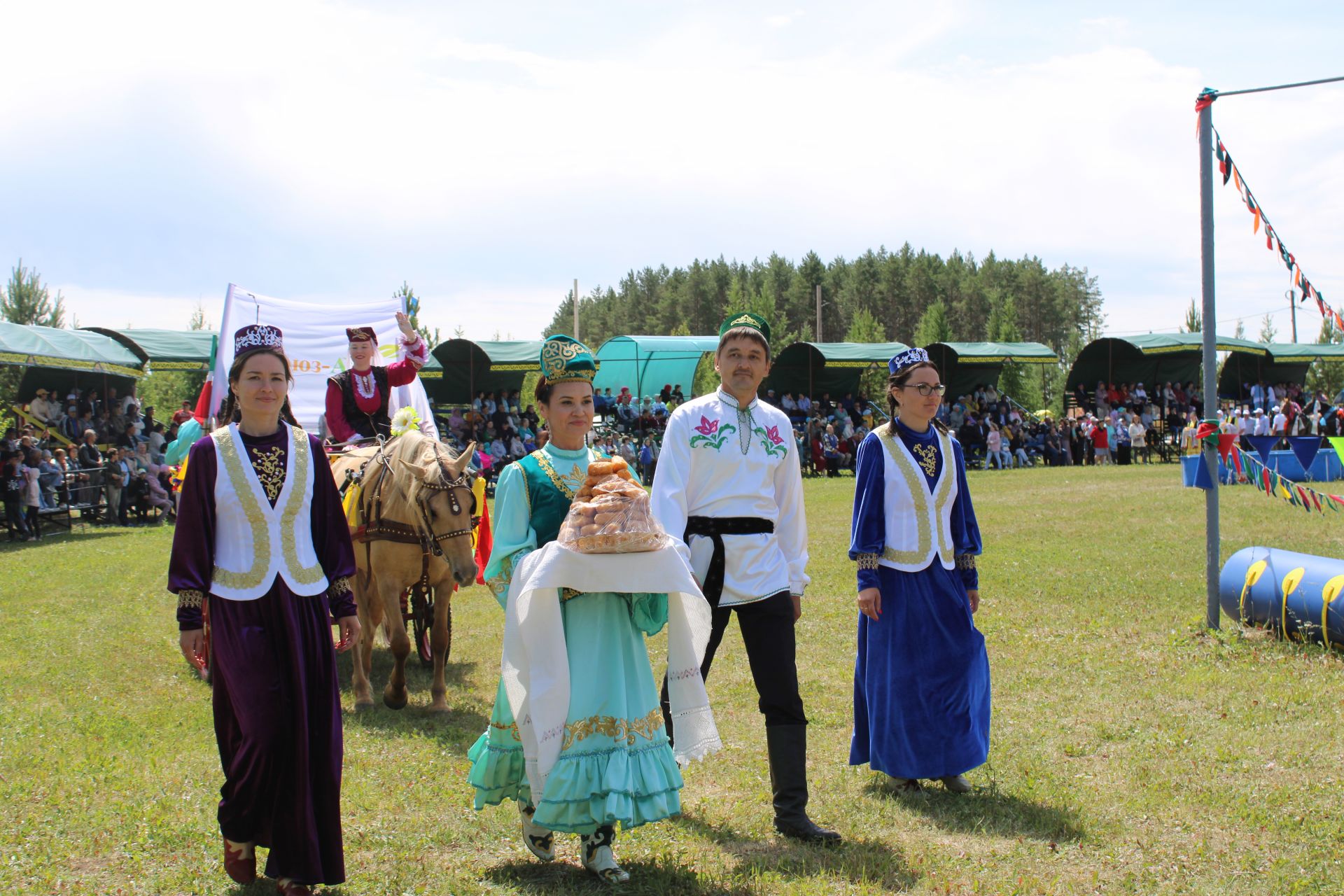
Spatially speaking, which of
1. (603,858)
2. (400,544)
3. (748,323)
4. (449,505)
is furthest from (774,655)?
(400,544)

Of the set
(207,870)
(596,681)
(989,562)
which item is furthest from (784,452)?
(989,562)

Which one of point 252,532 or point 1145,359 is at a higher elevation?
point 1145,359

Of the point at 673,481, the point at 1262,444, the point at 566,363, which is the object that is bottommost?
the point at 1262,444

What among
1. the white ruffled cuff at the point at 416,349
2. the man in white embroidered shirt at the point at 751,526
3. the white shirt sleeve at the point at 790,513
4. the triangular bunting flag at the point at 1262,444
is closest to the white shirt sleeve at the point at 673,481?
the man in white embroidered shirt at the point at 751,526

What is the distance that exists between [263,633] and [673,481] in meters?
1.71

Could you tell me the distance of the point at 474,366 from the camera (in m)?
28.7

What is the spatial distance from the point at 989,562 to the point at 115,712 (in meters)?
9.07

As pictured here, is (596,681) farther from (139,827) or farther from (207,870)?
(139,827)

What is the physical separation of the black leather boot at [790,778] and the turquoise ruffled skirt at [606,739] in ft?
2.38

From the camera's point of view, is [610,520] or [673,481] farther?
[673,481]

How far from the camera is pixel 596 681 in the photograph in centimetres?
386

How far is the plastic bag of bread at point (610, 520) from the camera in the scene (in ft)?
12.2

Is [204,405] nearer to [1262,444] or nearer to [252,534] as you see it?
[252,534]

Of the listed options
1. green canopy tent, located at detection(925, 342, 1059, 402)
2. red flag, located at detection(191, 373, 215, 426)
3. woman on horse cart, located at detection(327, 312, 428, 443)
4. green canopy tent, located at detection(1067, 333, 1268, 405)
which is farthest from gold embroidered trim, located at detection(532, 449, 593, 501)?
green canopy tent, located at detection(1067, 333, 1268, 405)
